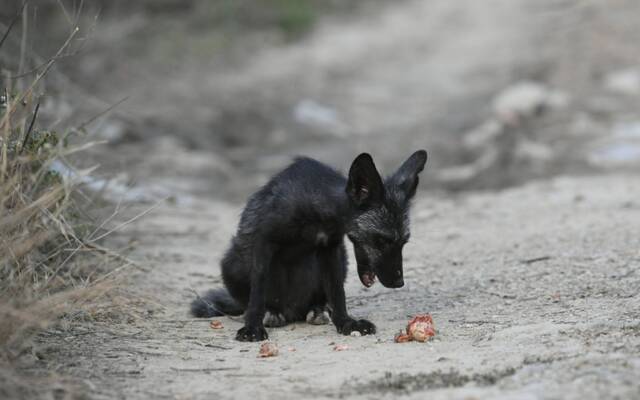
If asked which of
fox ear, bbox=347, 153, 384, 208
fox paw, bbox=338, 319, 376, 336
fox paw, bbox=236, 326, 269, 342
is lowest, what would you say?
fox paw, bbox=236, 326, 269, 342

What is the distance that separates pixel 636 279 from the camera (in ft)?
19.7

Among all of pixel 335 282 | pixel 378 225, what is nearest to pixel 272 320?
pixel 335 282

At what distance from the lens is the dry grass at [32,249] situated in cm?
422

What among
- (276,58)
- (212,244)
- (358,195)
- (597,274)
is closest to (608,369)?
(358,195)

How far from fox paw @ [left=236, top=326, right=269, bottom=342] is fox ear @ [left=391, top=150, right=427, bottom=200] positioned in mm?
1190

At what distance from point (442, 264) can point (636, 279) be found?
5.76ft

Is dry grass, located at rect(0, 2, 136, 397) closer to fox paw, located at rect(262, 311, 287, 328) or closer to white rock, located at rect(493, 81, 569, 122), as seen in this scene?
fox paw, located at rect(262, 311, 287, 328)

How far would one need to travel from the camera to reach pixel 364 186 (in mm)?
5418

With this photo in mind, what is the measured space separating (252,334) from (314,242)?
2.26ft

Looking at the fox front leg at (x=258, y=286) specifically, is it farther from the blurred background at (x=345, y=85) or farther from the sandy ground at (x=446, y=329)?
the blurred background at (x=345, y=85)

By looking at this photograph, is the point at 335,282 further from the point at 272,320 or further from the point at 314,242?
the point at 272,320

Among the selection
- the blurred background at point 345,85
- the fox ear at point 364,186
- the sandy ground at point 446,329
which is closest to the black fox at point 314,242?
the fox ear at point 364,186

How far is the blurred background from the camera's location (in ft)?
38.0

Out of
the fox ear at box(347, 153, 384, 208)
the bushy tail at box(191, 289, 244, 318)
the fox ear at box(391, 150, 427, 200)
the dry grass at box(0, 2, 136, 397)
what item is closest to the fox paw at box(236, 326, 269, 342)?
the bushy tail at box(191, 289, 244, 318)
